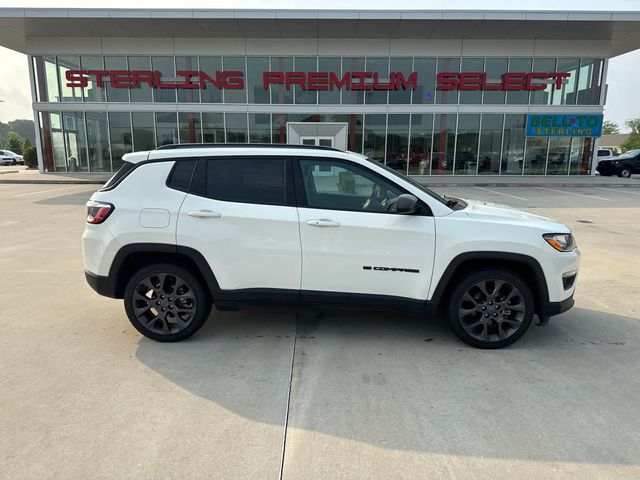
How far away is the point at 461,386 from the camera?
3.32 m

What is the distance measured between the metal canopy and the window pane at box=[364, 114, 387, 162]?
4281mm

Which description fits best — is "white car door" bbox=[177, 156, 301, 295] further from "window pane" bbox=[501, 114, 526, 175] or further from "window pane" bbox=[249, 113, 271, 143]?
"window pane" bbox=[501, 114, 526, 175]

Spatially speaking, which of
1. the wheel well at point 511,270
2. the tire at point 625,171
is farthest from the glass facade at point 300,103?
the wheel well at point 511,270

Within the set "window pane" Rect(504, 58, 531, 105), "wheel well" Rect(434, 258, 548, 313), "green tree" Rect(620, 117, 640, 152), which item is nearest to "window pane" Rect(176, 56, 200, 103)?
"window pane" Rect(504, 58, 531, 105)

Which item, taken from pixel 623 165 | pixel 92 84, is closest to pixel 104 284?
pixel 92 84

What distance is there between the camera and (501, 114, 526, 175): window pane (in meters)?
24.7

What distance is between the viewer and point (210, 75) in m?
24.1

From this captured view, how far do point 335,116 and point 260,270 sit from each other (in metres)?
21.7

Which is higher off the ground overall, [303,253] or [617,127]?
[617,127]

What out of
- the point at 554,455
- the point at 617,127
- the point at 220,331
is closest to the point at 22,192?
the point at 220,331

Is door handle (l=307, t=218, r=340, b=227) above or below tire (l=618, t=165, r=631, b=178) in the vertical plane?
above

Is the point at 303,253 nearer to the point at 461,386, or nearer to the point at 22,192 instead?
the point at 461,386

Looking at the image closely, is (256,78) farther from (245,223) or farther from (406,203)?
(406,203)

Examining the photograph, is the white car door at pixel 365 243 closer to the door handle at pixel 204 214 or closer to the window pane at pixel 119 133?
the door handle at pixel 204 214
